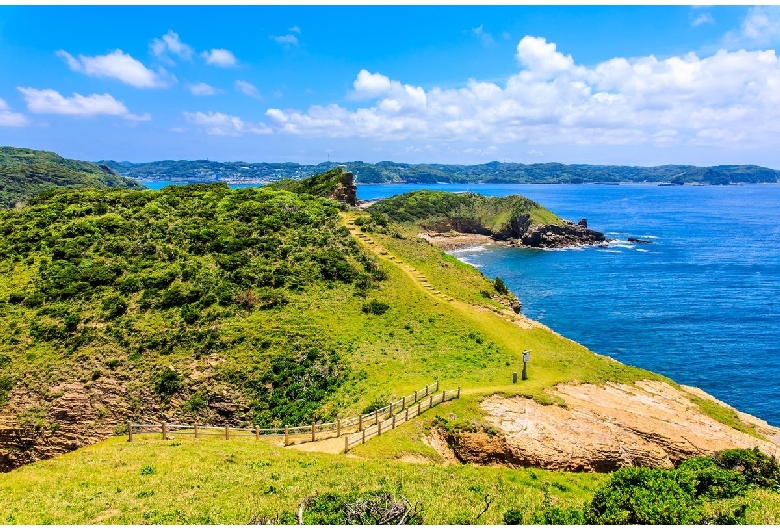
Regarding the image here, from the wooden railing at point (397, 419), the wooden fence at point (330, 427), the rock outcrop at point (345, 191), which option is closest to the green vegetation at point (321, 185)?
the rock outcrop at point (345, 191)

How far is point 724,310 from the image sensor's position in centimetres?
7950

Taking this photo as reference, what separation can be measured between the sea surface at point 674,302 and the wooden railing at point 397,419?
37.3 meters

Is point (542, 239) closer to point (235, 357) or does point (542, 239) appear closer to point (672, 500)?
point (235, 357)

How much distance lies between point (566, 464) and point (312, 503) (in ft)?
49.1

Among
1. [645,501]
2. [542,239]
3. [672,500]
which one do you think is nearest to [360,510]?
[645,501]

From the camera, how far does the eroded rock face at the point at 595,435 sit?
26234mm

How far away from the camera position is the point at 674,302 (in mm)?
84750

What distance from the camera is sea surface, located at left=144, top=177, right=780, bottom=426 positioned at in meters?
57.0

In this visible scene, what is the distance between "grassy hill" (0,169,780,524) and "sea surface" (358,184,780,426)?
78.5ft

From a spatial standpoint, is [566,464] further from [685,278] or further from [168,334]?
[685,278]

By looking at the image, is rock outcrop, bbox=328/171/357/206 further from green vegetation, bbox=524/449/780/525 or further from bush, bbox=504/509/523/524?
bush, bbox=504/509/523/524

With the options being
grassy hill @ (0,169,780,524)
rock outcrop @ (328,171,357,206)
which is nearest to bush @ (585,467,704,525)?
grassy hill @ (0,169,780,524)

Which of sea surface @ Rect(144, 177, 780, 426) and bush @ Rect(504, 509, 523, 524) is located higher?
bush @ Rect(504, 509, 523, 524)

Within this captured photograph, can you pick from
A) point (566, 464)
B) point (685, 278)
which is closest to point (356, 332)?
point (566, 464)
